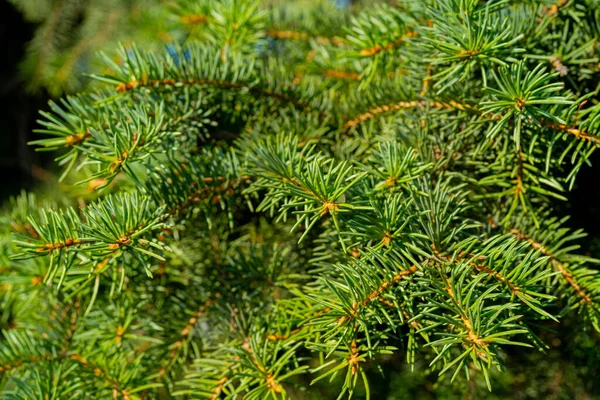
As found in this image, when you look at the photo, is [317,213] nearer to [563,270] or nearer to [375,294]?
[375,294]

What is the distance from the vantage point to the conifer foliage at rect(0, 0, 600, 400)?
1.11 feet

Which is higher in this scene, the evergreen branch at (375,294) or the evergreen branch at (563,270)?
the evergreen branch at (563,270)

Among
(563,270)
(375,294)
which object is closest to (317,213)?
(375,294)

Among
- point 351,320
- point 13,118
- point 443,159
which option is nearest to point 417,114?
point 443,159

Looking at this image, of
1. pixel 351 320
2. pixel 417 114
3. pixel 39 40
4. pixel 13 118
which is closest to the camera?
pixel 351 320

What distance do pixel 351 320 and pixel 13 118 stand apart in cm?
141

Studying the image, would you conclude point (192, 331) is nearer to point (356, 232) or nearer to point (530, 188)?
point (356, 232)

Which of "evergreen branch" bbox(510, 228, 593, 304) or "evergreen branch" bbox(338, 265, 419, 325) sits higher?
"evergreen branch" bbox(510, 228, 593, 304)

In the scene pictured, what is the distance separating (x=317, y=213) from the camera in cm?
34

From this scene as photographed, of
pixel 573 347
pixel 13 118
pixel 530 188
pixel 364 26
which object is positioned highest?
pixel 13 118

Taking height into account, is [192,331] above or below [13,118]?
below

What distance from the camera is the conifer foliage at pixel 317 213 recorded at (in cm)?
34

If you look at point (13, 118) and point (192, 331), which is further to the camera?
point (13, 118)

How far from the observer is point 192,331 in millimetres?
461
